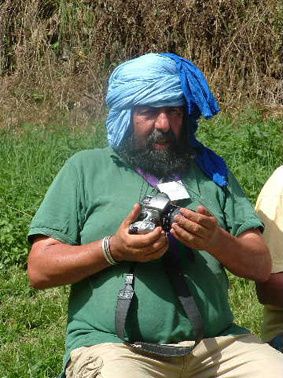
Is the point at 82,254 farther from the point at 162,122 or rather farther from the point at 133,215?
the point at 162,122

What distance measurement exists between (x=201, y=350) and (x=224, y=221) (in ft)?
1.77

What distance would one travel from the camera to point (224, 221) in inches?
152

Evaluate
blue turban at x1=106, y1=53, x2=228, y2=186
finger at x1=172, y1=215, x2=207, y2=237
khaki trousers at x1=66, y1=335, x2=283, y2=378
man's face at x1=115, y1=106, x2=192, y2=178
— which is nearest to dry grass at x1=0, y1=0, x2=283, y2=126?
blue turban at x1=106, y1=53, x2=228, y2=186

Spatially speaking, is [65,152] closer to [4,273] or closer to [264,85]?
[4,273]

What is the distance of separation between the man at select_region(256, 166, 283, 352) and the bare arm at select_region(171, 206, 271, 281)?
0.17 m

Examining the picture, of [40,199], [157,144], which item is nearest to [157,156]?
[157,144]

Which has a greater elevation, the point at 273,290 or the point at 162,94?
the point at 162,94

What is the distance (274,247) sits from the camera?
4.05 metres

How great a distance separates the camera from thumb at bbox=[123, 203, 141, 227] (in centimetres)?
345

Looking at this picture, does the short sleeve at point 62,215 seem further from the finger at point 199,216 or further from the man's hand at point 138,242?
the finger at point 199,216

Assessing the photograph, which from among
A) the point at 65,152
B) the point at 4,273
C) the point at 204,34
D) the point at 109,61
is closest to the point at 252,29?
the point at 204,34

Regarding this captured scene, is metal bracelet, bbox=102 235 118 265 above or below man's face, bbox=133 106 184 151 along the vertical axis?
below

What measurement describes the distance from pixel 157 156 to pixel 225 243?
1.57 feet

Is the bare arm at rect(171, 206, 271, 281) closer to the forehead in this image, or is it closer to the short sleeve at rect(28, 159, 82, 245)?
the short sleeve at rect(28, 159, 82, 245)
